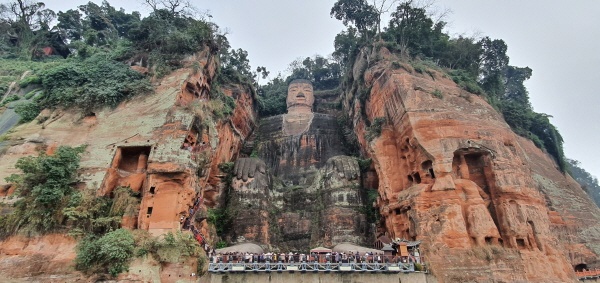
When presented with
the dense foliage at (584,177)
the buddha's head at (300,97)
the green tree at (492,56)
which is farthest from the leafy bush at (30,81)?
the dense foliage at (584,177)

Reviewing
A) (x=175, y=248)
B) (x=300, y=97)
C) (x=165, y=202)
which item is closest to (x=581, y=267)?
(x=175, y=248)

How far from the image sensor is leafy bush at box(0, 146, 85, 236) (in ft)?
54.2

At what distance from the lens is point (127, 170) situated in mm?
20406

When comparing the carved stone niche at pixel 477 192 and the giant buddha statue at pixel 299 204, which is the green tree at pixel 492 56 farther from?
the giant buddha statue at pixel 299 204

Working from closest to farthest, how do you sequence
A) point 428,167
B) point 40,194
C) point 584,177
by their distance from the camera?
point 40,194, point 428,167, point 584,177

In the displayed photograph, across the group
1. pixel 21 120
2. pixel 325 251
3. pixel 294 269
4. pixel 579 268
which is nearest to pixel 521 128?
pixel 579 268

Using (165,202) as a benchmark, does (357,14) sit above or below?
above

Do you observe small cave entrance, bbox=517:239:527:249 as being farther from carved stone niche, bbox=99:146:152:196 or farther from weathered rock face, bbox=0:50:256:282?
carved stone niche, bbox=99:146:152:196

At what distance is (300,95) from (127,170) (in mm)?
23795

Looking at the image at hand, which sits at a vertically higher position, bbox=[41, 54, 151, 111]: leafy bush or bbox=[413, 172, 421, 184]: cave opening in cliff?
bbox=[41, 54, 151, 111]: leafy bush

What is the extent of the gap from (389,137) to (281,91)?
891 inches

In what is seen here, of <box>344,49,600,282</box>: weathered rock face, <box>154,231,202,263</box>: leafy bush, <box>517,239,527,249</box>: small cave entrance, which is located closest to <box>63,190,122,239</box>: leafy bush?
<box>154,231,202,263</box>: leafy bush

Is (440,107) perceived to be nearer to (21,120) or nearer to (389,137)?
(389,137)

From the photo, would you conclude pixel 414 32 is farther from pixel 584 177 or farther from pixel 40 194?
pixel 584 177
